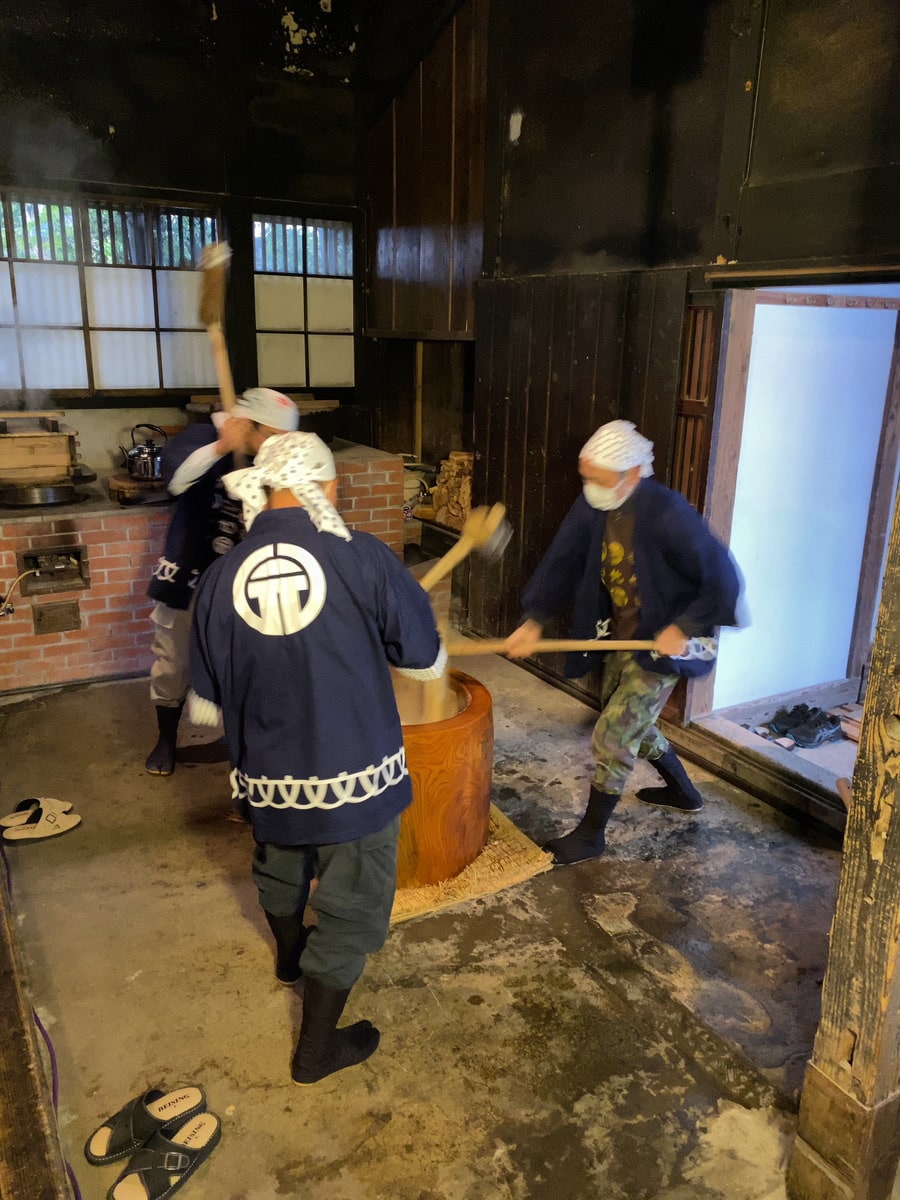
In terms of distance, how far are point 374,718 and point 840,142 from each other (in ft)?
9.32

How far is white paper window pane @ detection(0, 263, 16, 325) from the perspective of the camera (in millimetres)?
6679

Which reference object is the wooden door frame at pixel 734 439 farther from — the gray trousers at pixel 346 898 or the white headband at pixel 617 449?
the gray trousers at pixel 346 898

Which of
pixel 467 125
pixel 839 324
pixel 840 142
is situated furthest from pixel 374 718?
pixel 467 125

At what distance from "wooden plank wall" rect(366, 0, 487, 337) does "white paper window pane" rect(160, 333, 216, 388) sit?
1506 millimetres

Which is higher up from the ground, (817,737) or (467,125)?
(467,125)

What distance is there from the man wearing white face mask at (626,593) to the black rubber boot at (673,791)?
168 millimetres

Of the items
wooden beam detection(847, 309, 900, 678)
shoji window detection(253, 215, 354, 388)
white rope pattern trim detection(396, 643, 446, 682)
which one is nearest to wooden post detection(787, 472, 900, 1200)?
white rope pattern trim detection(396, 643, 446, 682)

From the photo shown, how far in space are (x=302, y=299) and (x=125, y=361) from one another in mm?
1616

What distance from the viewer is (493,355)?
5684mm

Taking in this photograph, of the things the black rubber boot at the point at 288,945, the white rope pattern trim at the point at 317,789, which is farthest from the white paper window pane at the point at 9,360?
the white rope pattern trim at the point at 317,789

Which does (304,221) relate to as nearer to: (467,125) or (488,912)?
(467,125)

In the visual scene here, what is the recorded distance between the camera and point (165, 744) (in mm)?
4242

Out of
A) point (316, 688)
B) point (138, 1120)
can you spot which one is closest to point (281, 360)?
point (316, 688)

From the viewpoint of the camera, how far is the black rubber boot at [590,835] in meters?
3.54
